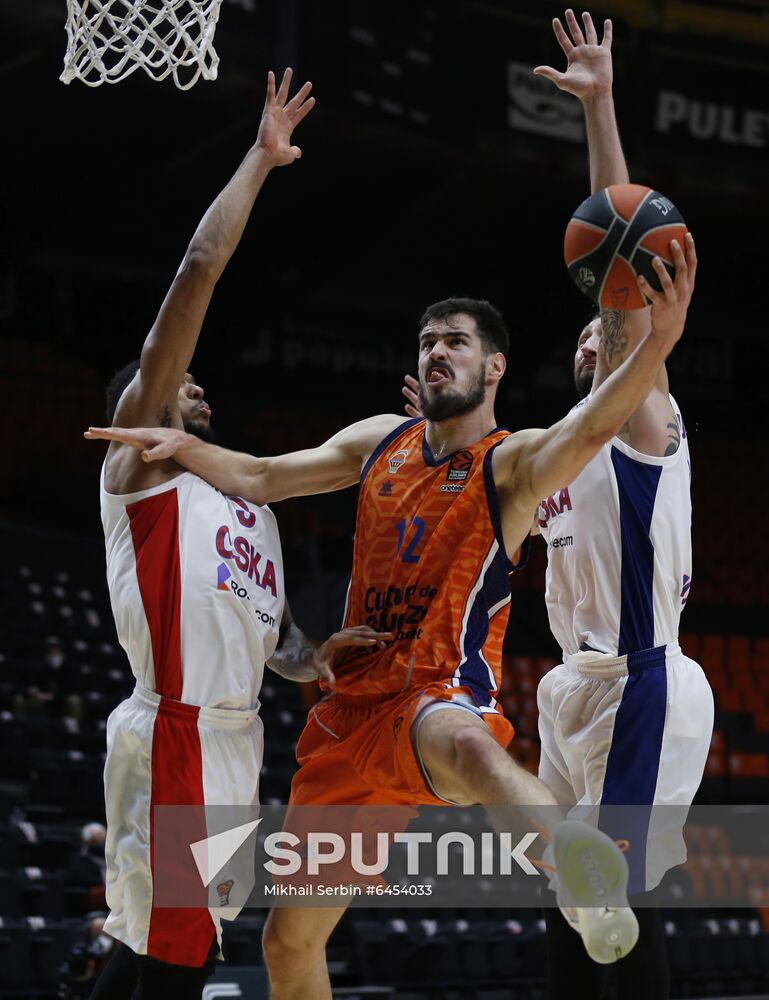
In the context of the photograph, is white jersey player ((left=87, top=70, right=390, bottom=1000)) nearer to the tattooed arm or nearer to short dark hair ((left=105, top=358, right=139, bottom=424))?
short dark hair ((left=105, top=358, right=139, bottom=424))

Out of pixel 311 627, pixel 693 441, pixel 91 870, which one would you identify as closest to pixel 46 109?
pixel 311 627

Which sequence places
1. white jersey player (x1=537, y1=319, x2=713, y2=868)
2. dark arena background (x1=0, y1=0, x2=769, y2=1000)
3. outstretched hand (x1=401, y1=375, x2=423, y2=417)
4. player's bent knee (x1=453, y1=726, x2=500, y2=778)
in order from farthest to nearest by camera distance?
dark arena background (x1=0, y1=0, x2=769, y2=1000) < outstretched hand (x1=401, y1=375, x2=423, y2=417) < white jersey player (x1=537, y1=319, x2=713, y2=868) < player's bent knee (x1=453, y1=726, x2=500, y2=778)

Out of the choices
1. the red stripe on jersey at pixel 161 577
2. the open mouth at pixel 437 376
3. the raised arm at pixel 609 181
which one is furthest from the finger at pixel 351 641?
the raised arm at pixel 609 181

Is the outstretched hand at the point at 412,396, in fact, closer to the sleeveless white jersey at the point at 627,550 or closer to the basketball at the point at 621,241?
the sleeveless white jersey at the point at 627,550

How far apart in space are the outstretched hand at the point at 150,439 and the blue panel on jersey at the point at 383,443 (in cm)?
66

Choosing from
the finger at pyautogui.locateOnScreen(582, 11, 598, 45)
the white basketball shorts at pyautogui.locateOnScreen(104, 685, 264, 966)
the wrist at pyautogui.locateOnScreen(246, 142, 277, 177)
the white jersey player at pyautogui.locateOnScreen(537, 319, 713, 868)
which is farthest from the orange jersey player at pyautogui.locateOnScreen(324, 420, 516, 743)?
the finger at pyautogui.locateOnScreen(582, 11, 598, 45)

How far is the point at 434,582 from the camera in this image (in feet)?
13.6

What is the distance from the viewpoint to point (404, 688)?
13.4ft

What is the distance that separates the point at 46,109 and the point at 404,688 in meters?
12.8

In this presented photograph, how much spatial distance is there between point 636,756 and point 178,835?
4.85 ft

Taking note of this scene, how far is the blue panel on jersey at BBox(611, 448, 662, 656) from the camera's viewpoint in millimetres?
4098

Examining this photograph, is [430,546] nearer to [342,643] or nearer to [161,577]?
[342,643]

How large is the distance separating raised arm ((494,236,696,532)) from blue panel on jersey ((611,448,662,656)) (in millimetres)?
318

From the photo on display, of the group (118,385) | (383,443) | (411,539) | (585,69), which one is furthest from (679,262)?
(118,385)
